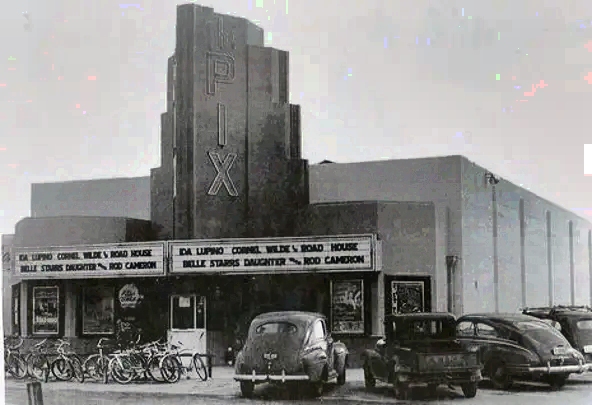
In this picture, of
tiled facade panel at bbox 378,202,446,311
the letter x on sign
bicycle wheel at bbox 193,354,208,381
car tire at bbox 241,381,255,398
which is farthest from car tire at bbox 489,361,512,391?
the letter x on sign

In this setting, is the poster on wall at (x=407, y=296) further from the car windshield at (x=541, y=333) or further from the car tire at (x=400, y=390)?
the car windshield at (x=541, y=333)

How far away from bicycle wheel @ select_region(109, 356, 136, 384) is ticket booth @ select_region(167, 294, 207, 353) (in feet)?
1.41

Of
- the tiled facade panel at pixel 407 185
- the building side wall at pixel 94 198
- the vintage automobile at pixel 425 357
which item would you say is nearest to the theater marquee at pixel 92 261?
the building side wall at pixel 94 198

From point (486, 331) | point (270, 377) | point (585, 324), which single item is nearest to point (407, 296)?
point (486, 331)

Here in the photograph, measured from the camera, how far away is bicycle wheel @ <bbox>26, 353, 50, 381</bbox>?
888cm

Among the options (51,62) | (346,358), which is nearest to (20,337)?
→ (51,62)

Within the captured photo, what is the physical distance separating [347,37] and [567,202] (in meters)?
2.22

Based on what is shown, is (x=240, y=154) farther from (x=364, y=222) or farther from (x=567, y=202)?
(x=567, y=202)

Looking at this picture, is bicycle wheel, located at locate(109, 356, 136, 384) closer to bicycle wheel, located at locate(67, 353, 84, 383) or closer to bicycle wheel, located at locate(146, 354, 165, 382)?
bicycle wheel, located at locate(146, 354, 165, 382)

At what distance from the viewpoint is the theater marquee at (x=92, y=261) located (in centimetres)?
860

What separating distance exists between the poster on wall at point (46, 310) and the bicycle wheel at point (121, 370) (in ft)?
2.08

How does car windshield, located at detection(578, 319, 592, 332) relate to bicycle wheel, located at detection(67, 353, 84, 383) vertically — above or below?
above

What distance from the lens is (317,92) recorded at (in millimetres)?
8352

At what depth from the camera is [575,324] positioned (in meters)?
7.79
